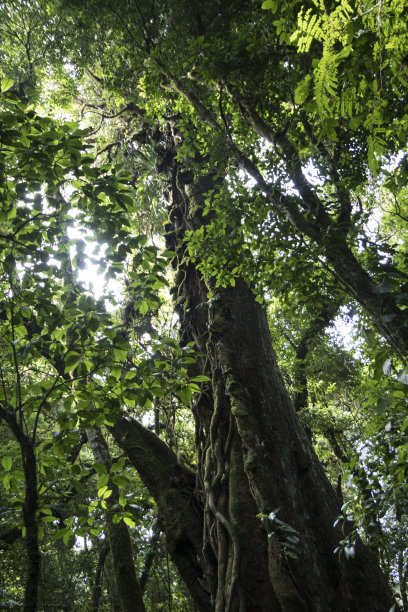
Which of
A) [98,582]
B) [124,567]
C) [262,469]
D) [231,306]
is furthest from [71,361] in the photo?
[98,582]

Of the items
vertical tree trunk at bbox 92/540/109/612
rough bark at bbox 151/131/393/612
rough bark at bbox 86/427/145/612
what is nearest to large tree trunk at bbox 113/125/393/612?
rough bark at bbox 151/131/393/612

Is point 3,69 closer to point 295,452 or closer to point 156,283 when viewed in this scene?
point 156,283

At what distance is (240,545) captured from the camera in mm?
2807

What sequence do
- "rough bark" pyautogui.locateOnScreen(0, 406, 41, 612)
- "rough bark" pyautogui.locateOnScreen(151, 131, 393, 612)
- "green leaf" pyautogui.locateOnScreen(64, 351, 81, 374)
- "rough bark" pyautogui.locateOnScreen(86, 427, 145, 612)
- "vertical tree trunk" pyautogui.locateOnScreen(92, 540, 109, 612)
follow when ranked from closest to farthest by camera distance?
"rough bark" pyautogui.locateOnScreen(0, 406, 41, 612) → "green leaf" pyautogui.locateOnScreen(64, 351, 81, 374) → "rough bark" pyautogui.locateOnScreen(151, 131, 393, 612) → "rough bark" pyautogui.locateOnScreen(86, 427, 145, 612) → "vertical tree trunk" pyautogui.locateOnScreen(92, 540, 109, 612)

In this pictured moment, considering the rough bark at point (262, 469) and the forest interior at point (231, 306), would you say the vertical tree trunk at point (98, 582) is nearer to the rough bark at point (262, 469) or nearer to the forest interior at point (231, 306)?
the forest interior at point (231, 306)

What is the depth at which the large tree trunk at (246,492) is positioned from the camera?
8.48ft

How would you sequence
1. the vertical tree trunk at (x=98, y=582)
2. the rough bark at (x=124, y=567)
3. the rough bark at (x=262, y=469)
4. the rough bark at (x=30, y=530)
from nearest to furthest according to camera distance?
the rough bark at (x=30, y=530) < the rough bark at (x=262, y=469) < the rough bark at (x=124, y=567) < the vertical tree trunk at (x=98, y=582)

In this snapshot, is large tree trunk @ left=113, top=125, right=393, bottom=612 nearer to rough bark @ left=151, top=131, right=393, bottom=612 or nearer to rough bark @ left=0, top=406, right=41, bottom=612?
rough bark @ left=151, top=131, right=393, bottom=612

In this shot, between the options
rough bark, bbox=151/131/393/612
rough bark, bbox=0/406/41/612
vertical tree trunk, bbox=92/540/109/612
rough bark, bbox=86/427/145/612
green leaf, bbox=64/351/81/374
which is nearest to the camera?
rough bark, bbox=0/406/41/612

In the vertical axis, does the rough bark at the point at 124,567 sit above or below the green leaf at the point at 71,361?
below

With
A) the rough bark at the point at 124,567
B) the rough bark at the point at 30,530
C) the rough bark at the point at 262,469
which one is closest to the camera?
the rough bark at the point at 30,530

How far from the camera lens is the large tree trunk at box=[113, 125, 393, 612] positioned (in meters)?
2.58

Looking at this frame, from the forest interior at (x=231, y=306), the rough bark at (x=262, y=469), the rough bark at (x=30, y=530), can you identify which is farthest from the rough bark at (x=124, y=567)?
the rough bark at (x=30, y=530)

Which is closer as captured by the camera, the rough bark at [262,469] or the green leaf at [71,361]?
the green leaf at [71,361]
